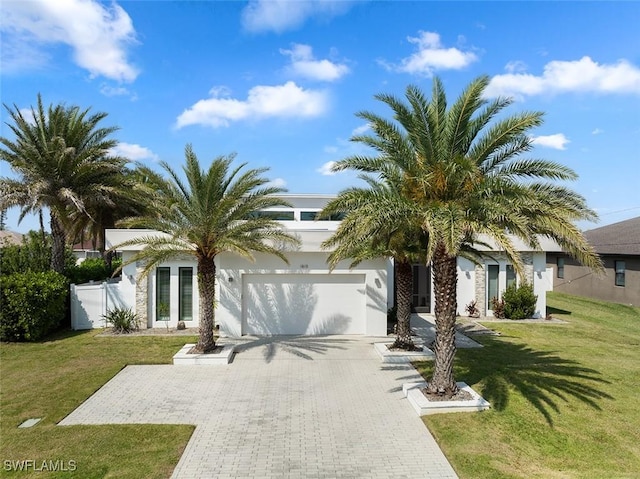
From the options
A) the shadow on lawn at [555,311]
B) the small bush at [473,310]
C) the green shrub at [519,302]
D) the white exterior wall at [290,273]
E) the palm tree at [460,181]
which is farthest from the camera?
the shadow on lawn at [555,311]

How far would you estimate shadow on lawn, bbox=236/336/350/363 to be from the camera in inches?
531

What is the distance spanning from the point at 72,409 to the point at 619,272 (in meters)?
28.7

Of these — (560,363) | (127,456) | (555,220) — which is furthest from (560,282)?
(127,456)

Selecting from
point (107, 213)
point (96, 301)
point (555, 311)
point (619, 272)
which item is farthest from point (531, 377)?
point (107, 213)

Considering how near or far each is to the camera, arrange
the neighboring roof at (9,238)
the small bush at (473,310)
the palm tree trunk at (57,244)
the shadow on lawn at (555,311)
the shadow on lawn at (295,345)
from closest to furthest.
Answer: the shadow on lawn at (295,345), the palm tree trunk at (57,244), the small bush at (473,310), the shadow on lawn at (555,311), the neighboring roof at (9,238)

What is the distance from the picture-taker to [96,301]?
16.8 meters

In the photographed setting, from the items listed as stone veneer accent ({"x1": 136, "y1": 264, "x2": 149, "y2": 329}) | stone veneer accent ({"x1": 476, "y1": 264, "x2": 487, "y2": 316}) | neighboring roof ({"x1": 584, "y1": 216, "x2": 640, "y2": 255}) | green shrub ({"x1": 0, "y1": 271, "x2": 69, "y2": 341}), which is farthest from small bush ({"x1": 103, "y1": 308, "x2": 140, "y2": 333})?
neighboring roof ({"x1": 584, "y1": 216, "x2": 640, "y2": 255})

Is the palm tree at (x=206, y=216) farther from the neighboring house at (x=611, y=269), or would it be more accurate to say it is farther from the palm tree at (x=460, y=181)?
the neighboring house at (x=611, y=269)

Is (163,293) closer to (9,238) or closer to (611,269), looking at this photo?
(9,238)

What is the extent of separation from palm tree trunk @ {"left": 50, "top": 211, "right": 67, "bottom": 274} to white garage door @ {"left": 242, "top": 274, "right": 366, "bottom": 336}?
846 centimetres

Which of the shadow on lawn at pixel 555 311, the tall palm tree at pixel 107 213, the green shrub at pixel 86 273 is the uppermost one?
the tall palm tree at pixel 107 213

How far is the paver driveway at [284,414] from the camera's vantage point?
266 inches

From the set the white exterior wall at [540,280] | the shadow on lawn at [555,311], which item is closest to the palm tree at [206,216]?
the white exterior wall at [540,280]

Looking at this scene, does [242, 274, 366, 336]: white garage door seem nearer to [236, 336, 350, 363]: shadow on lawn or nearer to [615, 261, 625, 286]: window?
[236, 336, 350, 363]: shadow on lawn
